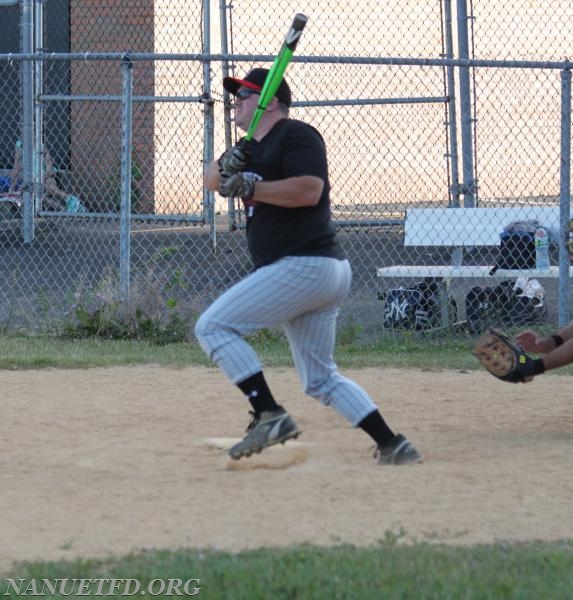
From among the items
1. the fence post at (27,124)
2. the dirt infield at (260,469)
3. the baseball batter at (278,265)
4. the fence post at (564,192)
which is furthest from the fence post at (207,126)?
the baseball batter at (278,265)

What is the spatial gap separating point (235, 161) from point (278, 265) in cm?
52

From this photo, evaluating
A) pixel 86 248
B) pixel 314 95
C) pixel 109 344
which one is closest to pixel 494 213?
pixel 109 344

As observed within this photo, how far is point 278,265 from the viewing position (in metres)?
5.46

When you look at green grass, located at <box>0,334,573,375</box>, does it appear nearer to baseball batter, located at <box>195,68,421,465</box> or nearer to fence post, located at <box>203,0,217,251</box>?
fence post, located at <box>203,0,217,251</box>

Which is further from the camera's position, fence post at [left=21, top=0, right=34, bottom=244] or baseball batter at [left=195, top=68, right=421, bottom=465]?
fence post at [left=21, top=0, right=34, bottom=244]

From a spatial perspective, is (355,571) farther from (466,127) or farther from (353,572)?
(466,127)

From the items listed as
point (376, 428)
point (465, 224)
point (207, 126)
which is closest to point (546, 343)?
point (376, 428)

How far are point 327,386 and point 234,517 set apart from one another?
112 cm

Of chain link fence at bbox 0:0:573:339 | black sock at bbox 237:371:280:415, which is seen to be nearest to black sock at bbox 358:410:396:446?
black sock at bbox 237:371:280:415

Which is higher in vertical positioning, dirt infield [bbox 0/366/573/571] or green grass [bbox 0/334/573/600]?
green grass [bbox 0/334/573/600]

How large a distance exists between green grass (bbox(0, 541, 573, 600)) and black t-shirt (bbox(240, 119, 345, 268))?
5.38ft

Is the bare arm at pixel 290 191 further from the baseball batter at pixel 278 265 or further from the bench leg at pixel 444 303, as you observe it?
the bench leg at pixel 444 303

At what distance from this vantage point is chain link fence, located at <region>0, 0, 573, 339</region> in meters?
11.9

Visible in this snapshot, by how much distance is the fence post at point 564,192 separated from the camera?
9445mm
